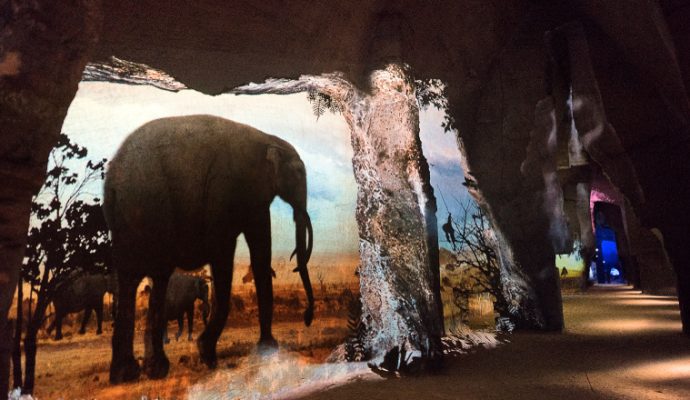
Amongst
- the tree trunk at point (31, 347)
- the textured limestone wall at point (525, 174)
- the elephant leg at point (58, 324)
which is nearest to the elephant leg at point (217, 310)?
the elephant leg at point (58, 324)

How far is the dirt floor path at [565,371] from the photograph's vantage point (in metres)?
3.56

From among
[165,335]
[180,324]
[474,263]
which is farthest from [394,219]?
[474,263]

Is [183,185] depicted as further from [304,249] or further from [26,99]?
[26,99]

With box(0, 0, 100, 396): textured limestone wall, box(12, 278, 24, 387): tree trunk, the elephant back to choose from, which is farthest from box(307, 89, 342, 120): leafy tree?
box(12, 278, 24, 387): tree trunk

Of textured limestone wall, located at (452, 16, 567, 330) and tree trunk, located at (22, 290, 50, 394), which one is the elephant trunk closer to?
tree trunk, located at (22, 290, 50, 394)

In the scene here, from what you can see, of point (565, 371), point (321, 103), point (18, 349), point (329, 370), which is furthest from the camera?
point (321, 103)

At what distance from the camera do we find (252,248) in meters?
4.07

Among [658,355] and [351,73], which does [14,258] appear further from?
[658,355]

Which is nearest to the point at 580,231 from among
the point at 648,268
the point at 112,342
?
the point at 648,268

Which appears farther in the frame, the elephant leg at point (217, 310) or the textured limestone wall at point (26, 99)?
the elephant leg at point (217, 310)

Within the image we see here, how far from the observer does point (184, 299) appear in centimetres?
361

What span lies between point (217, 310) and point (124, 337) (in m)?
0.76

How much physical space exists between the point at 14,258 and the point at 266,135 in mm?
2585

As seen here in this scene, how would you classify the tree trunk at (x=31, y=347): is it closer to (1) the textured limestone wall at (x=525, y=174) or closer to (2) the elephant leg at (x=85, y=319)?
(2) the elephant leg at (x=85, y=319)
